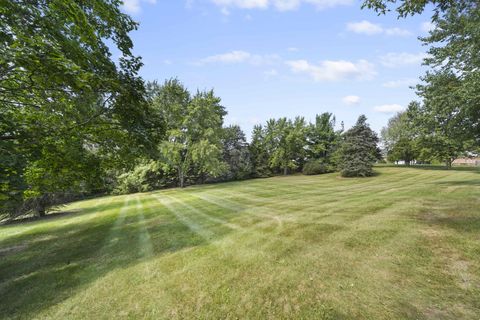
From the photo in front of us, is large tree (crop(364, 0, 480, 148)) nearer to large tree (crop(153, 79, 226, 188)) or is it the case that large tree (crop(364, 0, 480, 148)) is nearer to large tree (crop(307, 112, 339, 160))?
large tree (crop(153, 79, 226, 188))

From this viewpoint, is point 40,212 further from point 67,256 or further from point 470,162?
point 470,162

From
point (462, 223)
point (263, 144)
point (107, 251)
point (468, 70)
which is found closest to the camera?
point (462, 223)

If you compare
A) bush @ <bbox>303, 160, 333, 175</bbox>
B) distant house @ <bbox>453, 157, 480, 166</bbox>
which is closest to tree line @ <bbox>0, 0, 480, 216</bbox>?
bush @ <bbox>303, 160, 333, 175</bbox>

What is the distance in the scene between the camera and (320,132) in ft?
131

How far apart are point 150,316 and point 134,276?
1506 mm

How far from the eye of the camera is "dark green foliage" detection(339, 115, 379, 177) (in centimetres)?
2750

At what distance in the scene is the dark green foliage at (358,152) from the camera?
27.5 metres

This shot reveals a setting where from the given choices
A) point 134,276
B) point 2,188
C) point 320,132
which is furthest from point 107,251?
point 320,132

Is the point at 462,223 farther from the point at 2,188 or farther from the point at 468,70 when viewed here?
the point at 468,70

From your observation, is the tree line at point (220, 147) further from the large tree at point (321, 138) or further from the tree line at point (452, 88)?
the tree line at point (452, 88)

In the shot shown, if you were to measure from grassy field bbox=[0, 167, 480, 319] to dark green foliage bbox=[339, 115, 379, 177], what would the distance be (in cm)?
2111

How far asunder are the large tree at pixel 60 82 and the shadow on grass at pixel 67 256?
1804 millimetres

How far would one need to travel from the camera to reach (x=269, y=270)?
4.26 metres

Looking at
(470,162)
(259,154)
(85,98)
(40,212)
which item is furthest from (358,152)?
(470,162)
